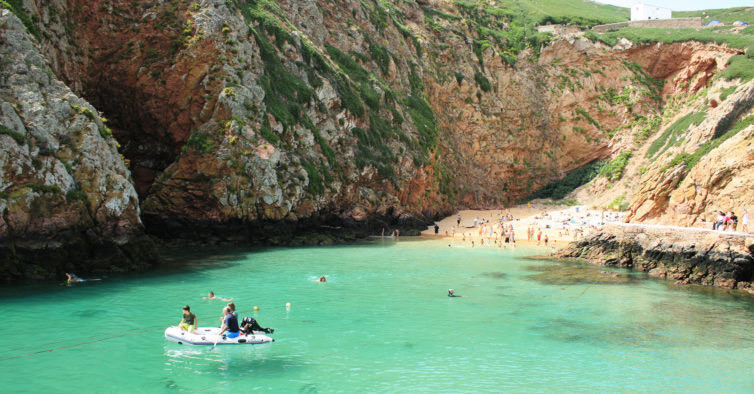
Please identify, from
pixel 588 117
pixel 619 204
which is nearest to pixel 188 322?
pixel 619 204

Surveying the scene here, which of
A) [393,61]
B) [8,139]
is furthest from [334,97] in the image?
[8,139]

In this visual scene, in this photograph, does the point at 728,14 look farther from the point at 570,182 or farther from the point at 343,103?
the point at 343,103

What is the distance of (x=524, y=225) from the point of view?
51406 millimetres

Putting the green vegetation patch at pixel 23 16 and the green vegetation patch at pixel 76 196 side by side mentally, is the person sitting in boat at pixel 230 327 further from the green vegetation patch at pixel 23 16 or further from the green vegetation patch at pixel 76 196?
the green vegetation patch at pixel 23 16

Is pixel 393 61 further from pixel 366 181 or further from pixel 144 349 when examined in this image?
pixel 144 349

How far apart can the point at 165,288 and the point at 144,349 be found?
7962 mm

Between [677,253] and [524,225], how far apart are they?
2432 centimetres

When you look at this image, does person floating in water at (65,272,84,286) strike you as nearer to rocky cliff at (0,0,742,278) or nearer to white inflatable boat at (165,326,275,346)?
rocky cliff at (0,0,742,278)

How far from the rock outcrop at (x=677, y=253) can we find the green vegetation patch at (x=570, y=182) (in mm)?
28980

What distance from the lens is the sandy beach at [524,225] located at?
1774 inches

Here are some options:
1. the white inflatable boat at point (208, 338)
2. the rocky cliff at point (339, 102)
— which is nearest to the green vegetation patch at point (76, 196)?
the rocky cliff at point (339, 102)

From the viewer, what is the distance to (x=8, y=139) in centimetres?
2198

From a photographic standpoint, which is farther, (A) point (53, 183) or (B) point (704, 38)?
(B) point (704, 38)

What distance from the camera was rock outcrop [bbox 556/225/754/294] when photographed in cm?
2381
